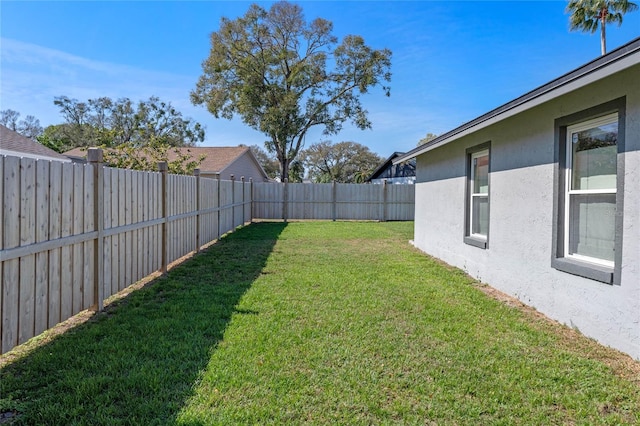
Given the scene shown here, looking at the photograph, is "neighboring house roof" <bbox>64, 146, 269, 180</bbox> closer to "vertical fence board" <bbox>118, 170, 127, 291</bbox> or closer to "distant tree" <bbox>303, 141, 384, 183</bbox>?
"vertical fence board" <bbox>118, 170, 127, 291</bbox>

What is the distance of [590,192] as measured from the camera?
3984 millimetres

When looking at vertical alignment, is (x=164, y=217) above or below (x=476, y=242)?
above

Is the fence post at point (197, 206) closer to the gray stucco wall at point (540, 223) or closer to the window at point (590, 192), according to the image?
the gray stucco wall at point (540, 223)

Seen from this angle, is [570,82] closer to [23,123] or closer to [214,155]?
[214,155]

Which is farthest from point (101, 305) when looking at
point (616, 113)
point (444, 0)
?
point (444, 0)

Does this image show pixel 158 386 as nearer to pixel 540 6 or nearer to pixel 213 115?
pixel 540 6

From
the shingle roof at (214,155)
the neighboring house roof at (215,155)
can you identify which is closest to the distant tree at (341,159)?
the neighboring house roof at (215,155)

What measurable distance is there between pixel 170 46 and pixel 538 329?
1381cm

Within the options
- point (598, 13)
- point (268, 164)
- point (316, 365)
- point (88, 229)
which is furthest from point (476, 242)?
point (268, 164)

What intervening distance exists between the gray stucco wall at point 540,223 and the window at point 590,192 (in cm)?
10

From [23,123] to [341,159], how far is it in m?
36.8

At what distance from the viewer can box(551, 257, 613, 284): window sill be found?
11.6 ft

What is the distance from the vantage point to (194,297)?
4945 millimetres

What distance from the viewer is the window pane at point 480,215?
20.9 ft
